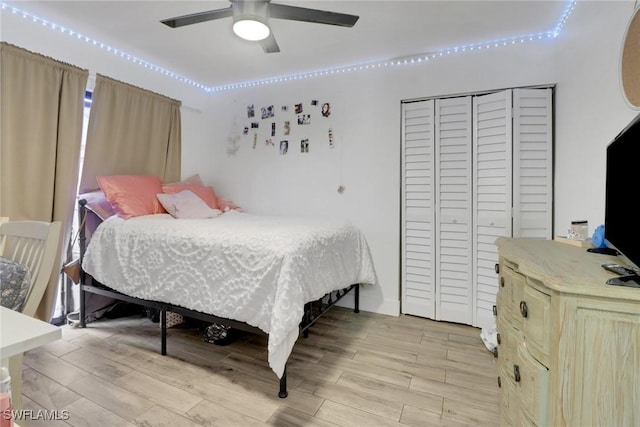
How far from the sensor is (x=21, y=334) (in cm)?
61

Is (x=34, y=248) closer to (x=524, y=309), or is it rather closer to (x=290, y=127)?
(x=524, y=309)

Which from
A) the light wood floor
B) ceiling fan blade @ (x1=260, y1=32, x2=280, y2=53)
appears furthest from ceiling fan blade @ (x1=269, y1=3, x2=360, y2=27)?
the light wood floor

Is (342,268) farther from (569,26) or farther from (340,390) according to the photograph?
(569,26)

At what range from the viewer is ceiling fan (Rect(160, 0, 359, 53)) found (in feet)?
5.25

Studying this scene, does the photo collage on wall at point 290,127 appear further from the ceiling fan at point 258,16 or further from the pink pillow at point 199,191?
the ceiling fan at point 258,16

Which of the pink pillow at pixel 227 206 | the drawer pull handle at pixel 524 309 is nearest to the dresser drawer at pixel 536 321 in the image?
A: the drawer pull handle at pixel 524 309

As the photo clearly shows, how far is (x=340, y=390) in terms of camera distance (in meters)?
1.70

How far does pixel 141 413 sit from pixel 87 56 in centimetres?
273

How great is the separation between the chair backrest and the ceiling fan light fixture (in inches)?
51.7

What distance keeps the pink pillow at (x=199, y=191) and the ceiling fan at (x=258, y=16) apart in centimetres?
150

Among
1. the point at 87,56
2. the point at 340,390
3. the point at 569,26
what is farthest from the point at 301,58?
the point at 340,390

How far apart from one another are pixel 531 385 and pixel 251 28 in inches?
79.9

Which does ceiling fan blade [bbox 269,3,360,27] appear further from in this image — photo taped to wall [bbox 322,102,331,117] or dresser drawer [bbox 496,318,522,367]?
dresser drawer [bbox 496,318,522,367]

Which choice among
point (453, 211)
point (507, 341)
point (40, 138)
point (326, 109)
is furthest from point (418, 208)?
point (40, 138)
